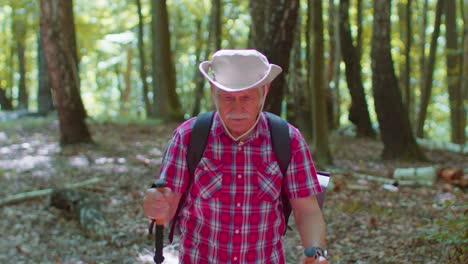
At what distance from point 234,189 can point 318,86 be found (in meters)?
6.00

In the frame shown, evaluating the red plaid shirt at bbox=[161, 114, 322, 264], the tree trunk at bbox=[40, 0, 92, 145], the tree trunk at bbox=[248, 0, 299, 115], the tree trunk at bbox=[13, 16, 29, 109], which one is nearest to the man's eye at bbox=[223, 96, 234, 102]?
the red plaid shirt at bbox=[161, 114, 322, 264]

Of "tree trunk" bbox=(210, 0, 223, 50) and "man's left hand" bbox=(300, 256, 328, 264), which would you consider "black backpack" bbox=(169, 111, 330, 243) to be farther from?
"tree trunk" bbox=(210, 0, 223, 50)

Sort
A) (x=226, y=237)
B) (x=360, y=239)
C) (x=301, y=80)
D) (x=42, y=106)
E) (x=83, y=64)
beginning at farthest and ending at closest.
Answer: (x=83, y=64) → (x=42, y=106) → (x=301, y=80) → (x=360, y=239) → (x=226, y=237)

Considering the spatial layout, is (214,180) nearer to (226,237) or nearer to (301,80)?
(226,237)

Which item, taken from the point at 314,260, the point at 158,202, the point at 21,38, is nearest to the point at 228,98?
the point at 158,202

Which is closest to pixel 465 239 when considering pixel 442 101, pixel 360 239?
pixel 360 239

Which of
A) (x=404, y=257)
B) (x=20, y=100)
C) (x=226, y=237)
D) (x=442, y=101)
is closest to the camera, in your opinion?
(x=226, y=237)

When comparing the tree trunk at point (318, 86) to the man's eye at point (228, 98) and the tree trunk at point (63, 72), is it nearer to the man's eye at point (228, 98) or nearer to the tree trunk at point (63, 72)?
the tree trunk at point (63, 72)

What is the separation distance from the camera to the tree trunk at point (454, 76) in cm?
1460

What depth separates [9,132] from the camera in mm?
11859

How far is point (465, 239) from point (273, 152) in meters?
2.68

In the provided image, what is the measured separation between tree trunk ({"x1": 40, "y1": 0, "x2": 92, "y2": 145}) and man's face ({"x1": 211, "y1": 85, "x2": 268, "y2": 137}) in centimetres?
738

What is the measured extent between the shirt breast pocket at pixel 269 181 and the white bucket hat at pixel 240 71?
0.35 meters

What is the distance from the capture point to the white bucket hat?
2287 mm
